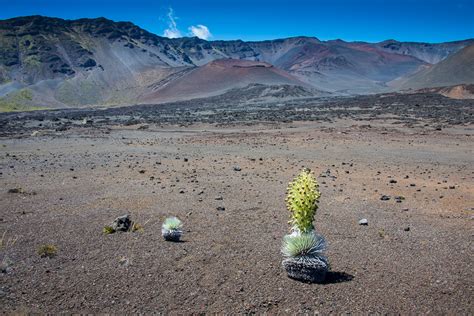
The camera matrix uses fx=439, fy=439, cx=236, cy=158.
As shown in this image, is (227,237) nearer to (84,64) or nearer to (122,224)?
(122,224)

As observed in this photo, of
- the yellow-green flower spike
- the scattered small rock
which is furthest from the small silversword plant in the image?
the yellow-green flower spike

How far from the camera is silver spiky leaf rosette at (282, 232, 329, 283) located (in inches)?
201

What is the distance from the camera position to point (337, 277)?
5.44 m

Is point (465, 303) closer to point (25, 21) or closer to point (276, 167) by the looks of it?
point (276, 167)

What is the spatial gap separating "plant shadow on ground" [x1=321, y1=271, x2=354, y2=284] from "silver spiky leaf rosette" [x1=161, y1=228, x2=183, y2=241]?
2366 mm

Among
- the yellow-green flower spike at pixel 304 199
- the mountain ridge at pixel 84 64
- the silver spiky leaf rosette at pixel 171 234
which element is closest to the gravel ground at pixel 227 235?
the silver spiky leaf rosette at pixel 171 234

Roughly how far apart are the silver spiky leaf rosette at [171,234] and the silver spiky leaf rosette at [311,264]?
2.06 m

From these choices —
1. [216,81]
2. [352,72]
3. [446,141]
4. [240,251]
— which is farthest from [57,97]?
[352,72]

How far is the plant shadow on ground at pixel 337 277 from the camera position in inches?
209

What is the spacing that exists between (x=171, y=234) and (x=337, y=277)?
256 cm

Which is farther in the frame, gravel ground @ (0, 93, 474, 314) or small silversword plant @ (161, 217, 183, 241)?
small silversword plant @ (161, 217, 183, 241)

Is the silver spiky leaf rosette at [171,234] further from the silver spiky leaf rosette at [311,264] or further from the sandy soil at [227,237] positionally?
the silver spiky leaf rosette at [311,264]

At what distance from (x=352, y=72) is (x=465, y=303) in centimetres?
17833

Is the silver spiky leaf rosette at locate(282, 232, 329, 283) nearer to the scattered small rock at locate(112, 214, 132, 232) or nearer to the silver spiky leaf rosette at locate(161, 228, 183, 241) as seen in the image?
the silver spiky leaf rosette at locate(161, 228, 183, 241)
